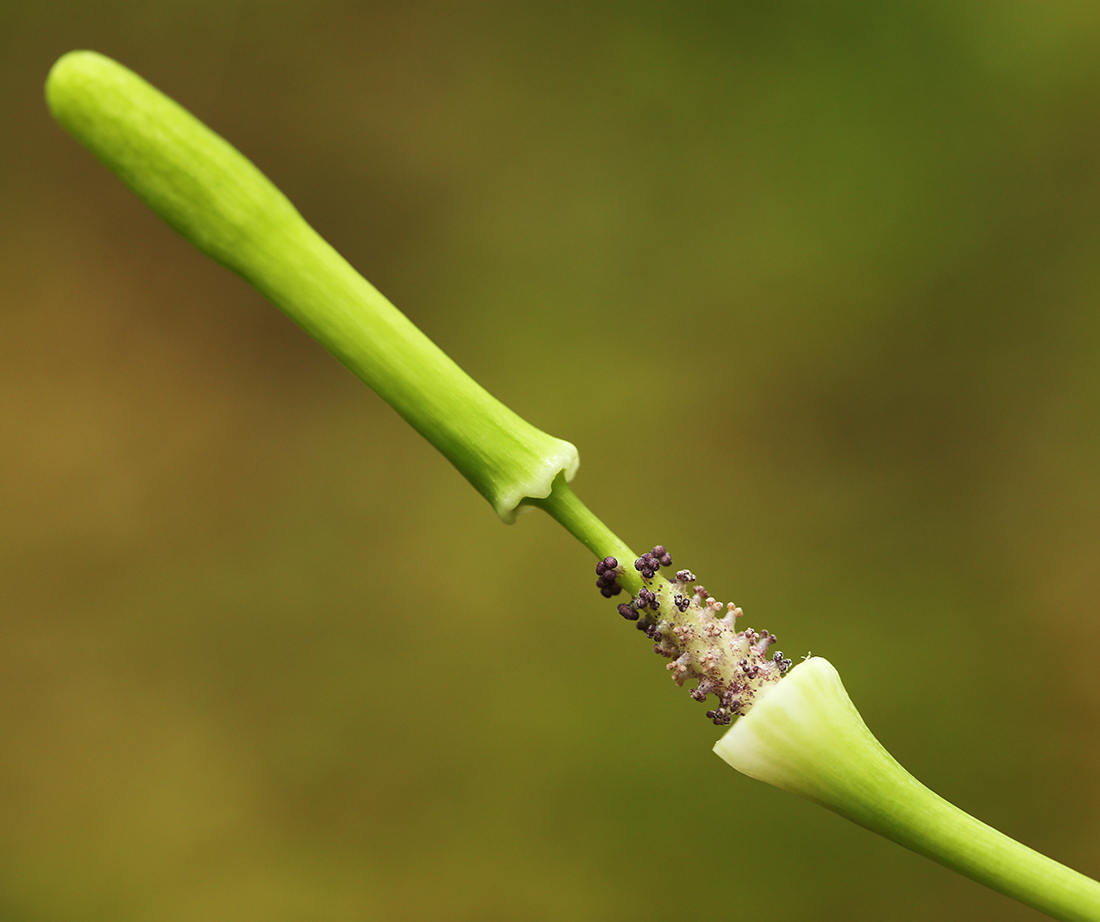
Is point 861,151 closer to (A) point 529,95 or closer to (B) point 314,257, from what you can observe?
(A) point 529,95

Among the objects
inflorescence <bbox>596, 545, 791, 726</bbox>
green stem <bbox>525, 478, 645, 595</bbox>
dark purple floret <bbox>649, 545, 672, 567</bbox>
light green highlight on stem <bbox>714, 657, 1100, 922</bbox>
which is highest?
green stem <bbox>525, 478, 645, 595</bbox>

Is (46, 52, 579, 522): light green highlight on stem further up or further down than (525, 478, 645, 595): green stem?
further up

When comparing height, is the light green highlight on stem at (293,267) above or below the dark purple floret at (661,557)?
above

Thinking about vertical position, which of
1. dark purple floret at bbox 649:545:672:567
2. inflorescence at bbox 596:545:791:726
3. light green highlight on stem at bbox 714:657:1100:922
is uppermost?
dark purple floret at bbox 649:545:672:567

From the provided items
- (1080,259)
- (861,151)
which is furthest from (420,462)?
(1080,259)

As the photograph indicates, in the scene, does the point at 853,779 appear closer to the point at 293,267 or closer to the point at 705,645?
the point at 705,645

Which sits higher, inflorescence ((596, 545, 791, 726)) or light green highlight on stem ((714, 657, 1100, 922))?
inflorescence ((596, 545, 791, 726))

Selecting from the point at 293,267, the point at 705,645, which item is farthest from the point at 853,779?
the point at 293,267

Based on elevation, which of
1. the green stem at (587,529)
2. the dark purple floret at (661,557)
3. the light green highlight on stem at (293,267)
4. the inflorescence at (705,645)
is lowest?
the inflorescence at (705,645)
